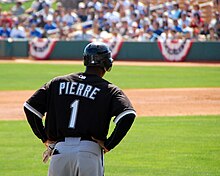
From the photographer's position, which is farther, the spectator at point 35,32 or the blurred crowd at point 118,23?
the spectator at point 35,32

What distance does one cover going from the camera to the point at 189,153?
30.8 ft

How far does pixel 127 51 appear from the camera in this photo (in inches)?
1092

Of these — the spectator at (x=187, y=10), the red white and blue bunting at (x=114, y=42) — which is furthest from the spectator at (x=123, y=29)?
the spectator at (x=187, y=10)

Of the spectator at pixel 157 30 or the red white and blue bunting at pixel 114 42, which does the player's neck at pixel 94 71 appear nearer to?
the red white and blue bunting at pixel 114 42

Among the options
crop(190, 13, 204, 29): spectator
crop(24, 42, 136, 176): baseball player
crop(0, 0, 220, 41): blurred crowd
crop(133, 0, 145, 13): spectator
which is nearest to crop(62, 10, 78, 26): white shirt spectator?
crop(0, 0, 220, 41): blurred crowd

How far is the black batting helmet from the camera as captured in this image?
4.95 meters

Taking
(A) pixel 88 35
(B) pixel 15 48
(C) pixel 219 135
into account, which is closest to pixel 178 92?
(C) pixel 219 135

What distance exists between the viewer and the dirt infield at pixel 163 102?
45.8 ft

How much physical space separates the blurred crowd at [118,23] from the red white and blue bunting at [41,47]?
97 centimetres

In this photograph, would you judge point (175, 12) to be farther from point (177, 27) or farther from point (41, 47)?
point (41, 47)

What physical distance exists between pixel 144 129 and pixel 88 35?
17.1 metres

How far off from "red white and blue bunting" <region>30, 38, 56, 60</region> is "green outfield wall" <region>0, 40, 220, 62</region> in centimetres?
20

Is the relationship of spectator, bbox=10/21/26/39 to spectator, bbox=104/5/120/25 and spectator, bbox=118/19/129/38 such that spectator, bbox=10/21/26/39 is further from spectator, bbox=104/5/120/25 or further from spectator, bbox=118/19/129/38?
spectator, bbox=118/19/129/38

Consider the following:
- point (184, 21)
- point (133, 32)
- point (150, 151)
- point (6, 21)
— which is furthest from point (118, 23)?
point (150, 151)
